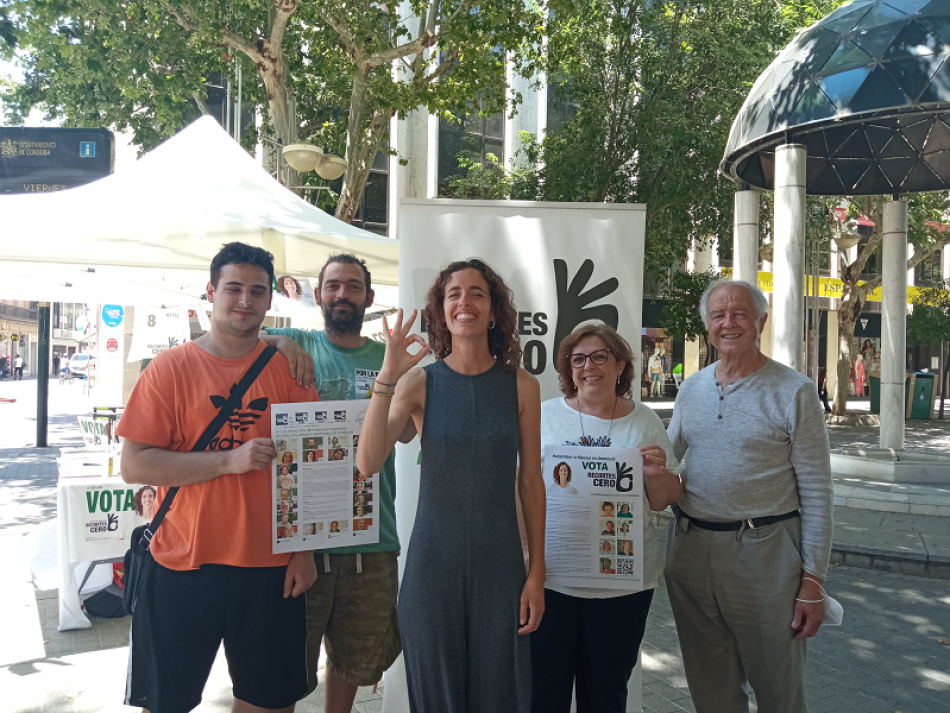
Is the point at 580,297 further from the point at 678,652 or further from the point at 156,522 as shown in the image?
the point at 678,652

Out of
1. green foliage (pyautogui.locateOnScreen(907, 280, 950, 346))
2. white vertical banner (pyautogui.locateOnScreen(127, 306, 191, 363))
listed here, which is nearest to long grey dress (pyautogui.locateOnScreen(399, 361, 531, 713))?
white vertical banner (pyautogui.locateOnScreen(127, 306, 191, 363))

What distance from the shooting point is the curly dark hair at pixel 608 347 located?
2.85m

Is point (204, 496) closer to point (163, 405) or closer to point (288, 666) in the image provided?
point (163, 405)

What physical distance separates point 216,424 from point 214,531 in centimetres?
37

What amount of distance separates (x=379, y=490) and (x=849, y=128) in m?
10.4

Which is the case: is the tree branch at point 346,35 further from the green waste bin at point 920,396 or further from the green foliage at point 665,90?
the green waste bin at point 920,396

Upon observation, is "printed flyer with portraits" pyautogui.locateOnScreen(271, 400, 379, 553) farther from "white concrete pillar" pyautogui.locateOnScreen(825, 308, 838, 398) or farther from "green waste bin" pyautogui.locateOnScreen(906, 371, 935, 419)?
"white concrete pillar" pyautogui.locateOnScreen(825, 308, 838, 398)

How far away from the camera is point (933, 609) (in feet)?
18.8

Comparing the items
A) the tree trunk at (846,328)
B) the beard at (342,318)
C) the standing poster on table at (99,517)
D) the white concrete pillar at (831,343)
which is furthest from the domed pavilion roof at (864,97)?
the white concrete pillar at (831,343)

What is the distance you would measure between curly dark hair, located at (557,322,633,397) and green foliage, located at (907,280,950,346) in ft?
73.6

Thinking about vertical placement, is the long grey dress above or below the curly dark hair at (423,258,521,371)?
below

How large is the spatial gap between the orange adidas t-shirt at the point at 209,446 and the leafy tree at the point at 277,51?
8763mm

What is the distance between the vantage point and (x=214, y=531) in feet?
8.20

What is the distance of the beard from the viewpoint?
3094 millimetres
